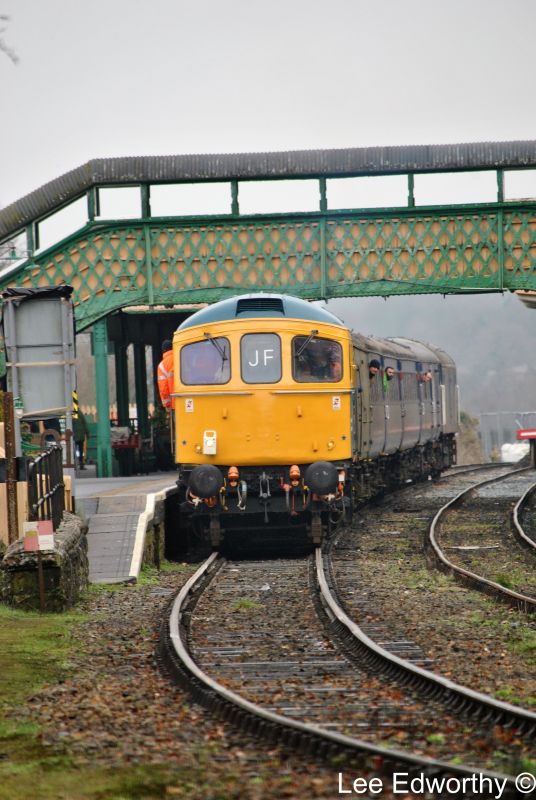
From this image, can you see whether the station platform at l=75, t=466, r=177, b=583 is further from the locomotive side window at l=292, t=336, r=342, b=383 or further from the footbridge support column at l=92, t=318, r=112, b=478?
the footbridge support column at l=92, t=318, r=112, b=478

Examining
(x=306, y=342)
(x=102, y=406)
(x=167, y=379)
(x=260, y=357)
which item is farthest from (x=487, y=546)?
(x=102, y=406)

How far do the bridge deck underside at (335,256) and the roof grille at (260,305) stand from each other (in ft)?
32.1

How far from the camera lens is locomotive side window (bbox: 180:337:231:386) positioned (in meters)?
17.7

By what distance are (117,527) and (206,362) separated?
2.57 m

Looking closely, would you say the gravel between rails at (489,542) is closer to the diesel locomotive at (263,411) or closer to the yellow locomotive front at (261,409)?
the diesel locomotive at (263,411)

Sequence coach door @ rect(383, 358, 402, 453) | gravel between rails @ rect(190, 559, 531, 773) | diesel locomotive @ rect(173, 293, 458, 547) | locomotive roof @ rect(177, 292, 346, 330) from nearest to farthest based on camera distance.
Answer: gravel between rails @ rect(190, 559, 531, 773) < diesel locomotive @ rect(173, 293, 458, 547) < locomotive roof @ rect(177, 292, 346, 330) < coach door @ rect(383, 358, 402, 453)

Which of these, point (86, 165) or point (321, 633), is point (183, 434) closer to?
point (321, 633)

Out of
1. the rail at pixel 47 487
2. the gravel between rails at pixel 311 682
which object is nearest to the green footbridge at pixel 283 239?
the rail at pixel 47 487

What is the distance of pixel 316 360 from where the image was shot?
17.9 meters

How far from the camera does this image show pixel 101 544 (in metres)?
17.0

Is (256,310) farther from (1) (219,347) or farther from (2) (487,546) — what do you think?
(2) (487,546)

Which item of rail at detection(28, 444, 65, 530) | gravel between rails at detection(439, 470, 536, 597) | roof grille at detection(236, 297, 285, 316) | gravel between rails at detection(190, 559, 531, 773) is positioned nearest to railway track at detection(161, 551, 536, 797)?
gravel between rails at detection(190, 559, 531, 773)

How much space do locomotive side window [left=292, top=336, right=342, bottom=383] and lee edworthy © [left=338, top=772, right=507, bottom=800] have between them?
11.7 metres

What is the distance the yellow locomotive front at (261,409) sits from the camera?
17594mm
